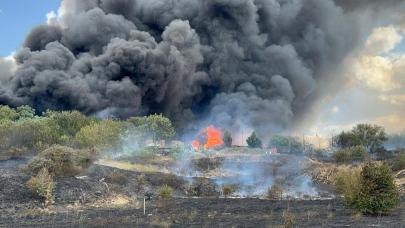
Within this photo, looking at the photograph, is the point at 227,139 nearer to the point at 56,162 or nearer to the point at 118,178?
the point at 118,178

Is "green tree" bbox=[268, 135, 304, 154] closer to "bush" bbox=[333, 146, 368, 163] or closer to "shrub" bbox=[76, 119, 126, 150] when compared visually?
"bush" bbox=[333, 146, 368, 163]

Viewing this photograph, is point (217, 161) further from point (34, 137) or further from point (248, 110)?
point (248, 110)

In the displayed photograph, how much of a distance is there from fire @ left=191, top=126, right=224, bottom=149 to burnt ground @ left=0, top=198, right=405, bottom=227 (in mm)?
97360

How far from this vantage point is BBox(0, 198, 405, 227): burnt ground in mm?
26047

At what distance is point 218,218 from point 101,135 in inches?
2391

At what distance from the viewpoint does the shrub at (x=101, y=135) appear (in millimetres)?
83875

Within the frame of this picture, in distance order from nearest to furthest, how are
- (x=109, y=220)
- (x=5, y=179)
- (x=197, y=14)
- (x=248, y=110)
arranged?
1. (x=109, y=220)
2. (x=5, y=179)
3. (x=248, y=110)
4. (x=197, y=14)

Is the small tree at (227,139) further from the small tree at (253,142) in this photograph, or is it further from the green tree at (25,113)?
the green tree at (25,113)

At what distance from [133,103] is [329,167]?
7232cm

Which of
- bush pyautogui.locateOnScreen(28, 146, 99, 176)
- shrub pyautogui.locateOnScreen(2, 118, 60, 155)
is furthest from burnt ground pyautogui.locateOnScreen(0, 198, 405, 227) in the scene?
shrub pyautogui.locateOnScreen(2, 118, 60, 155)

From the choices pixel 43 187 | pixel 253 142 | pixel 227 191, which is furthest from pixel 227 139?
pixel 43 187

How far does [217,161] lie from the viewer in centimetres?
9031

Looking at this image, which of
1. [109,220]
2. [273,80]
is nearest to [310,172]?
[109,220]

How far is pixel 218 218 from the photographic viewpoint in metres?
29.4
